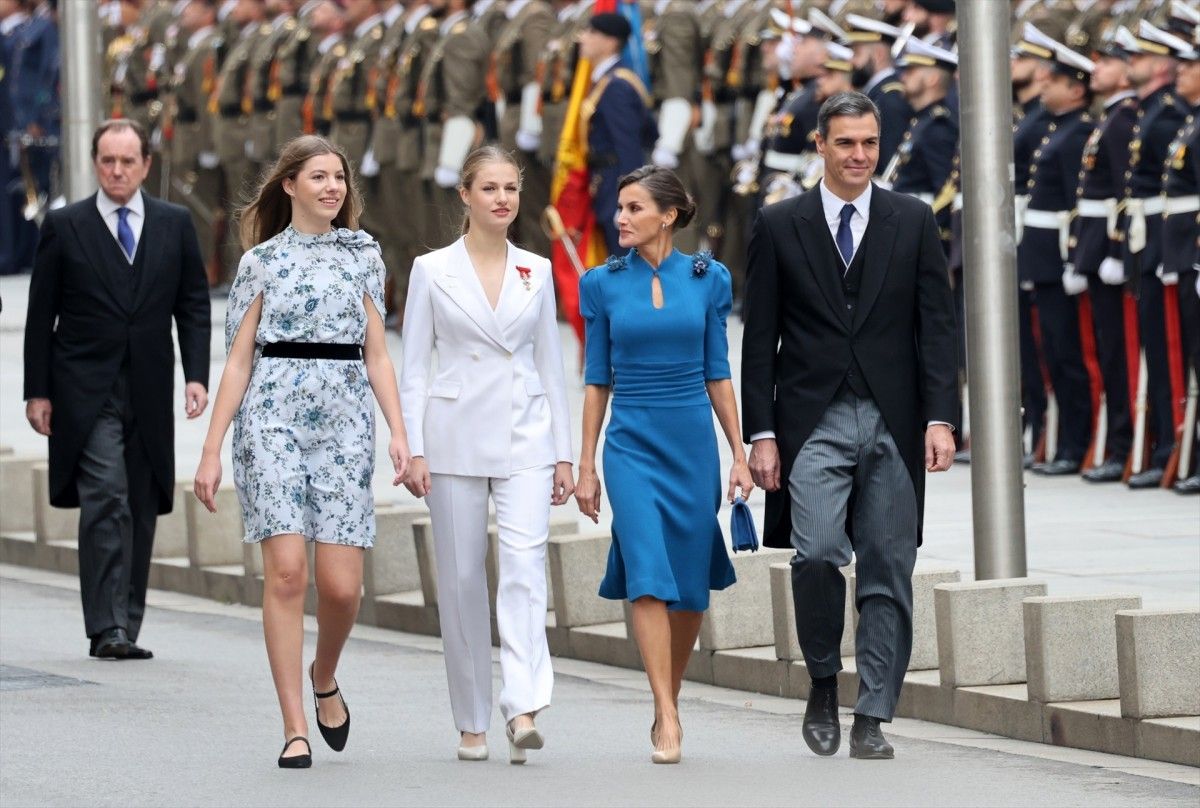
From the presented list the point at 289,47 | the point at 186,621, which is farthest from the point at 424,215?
the point at 186,621

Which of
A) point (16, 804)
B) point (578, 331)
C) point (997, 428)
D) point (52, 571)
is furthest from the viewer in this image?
point (578, 331)

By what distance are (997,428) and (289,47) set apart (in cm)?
1673

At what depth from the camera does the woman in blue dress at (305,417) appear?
9219 millimetres

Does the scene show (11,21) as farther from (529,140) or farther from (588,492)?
(588,492)

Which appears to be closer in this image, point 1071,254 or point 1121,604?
point 1121,604

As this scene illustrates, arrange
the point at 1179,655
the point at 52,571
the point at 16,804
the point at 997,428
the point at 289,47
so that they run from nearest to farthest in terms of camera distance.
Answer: the point at 16,804
the point at 1179,655
the point at 997,428
the point at 52,571
the point at 289,47

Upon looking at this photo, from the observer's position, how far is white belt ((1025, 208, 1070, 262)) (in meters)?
16.3

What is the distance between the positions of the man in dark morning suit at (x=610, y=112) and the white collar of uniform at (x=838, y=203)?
10.6m

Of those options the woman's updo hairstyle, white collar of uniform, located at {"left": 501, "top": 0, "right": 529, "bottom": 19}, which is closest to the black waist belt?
the woman's updo hairstyle

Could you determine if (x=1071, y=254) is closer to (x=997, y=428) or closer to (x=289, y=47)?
(x=997, y=428)

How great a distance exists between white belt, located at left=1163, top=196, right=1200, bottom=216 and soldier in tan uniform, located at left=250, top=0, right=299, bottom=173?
13.1 m

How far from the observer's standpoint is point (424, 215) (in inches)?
981

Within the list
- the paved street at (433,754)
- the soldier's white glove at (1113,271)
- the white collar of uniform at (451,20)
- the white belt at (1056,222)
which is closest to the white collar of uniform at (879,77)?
the white belt at (1056,222)

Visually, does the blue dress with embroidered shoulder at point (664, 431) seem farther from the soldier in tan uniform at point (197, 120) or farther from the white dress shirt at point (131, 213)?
the soldier in tan uniform at point (197, 120)
